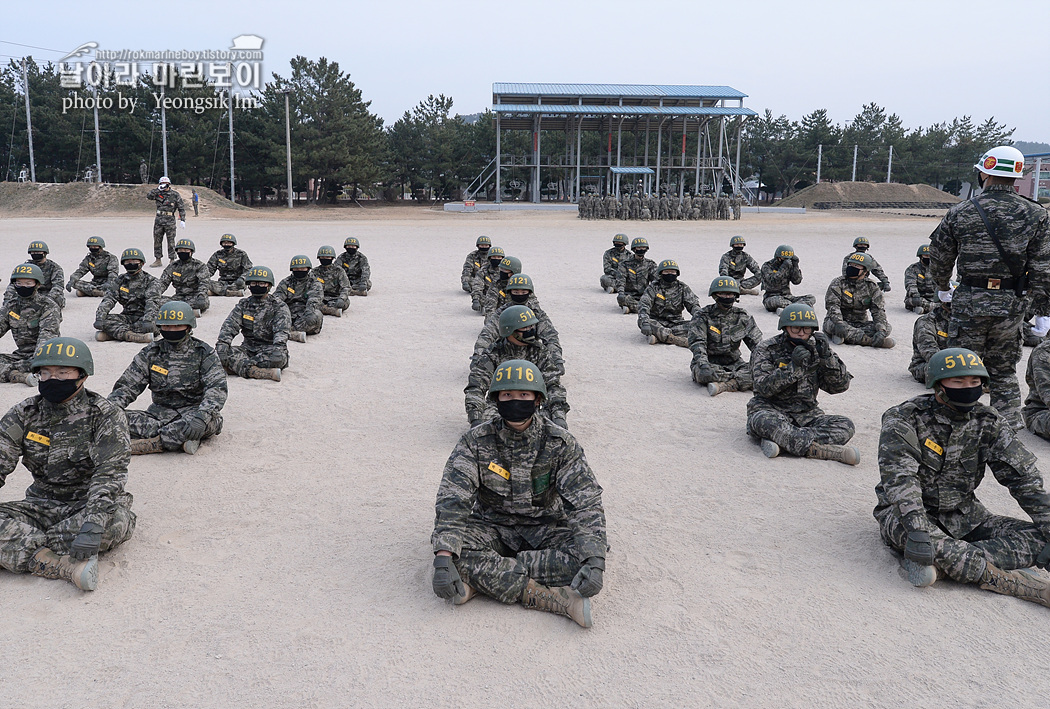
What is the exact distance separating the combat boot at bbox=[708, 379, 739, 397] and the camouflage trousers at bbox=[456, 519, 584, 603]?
5.89 metres

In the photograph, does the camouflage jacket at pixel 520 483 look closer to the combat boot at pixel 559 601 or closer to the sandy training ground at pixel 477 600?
the combat boot at pixel 559 601

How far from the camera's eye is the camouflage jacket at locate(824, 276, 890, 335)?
14.2 meters

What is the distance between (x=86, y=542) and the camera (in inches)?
212

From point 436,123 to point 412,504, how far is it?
6844 centimetres

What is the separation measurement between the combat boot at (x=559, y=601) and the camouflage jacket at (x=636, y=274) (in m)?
13.7

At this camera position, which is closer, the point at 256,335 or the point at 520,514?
the point at 520,514

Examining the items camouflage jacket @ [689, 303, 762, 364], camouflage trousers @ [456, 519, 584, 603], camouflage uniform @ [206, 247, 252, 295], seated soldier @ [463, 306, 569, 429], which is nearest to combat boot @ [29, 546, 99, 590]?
camouflage trousers @ [456, 519, 584, 603]

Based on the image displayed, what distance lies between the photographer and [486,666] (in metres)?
4.64

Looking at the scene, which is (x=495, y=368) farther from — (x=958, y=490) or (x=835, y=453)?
(x=958, y=490)

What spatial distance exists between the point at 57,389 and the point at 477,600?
11.0 ft

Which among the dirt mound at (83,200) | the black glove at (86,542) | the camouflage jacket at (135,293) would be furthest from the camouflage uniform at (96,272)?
the dirt mound at (83,200)

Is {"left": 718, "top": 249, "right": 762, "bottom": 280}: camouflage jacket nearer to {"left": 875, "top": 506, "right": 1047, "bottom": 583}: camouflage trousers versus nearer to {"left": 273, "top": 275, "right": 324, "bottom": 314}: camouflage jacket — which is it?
{"left": 273, "top": 275, "right": 324, "bottom": 314}: camouflage jacket

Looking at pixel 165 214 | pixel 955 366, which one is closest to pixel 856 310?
pixel 955 366

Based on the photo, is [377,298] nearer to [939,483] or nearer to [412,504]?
[412,504]
